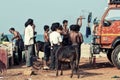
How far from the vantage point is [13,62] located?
2195 cm

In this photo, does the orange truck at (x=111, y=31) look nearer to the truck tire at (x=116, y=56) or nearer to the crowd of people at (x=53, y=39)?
the truck tire at (x=116, y=56)

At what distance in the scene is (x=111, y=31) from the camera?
19.3 m

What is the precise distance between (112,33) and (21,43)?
15.9 feet

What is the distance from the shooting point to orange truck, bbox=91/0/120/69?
63.0 feet

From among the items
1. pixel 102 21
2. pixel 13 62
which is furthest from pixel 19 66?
pixel 102 21

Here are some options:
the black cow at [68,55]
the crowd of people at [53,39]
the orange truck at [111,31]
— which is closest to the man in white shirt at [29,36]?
the crowd of people at [53,39]

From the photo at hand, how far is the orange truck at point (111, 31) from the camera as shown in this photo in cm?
1920

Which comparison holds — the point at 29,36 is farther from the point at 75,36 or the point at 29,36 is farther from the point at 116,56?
the point at 116,56

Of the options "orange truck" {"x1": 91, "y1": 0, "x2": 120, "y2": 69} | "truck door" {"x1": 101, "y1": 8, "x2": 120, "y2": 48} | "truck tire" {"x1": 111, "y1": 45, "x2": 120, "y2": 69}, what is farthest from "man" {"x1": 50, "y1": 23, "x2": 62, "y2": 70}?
"truck tire" {"x1": 111, "y1": 45, "x2": 120, "y2": 69}

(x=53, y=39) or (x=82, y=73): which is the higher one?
(x=53, y=39)

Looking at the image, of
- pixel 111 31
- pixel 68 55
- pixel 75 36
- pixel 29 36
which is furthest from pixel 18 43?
pixel 68 55

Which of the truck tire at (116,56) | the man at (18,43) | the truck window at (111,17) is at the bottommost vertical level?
the truck tire at (116,56)

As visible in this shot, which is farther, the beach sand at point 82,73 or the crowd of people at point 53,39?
the crowd of people at point 53,39

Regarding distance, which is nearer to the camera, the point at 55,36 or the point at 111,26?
the point at 55,36
